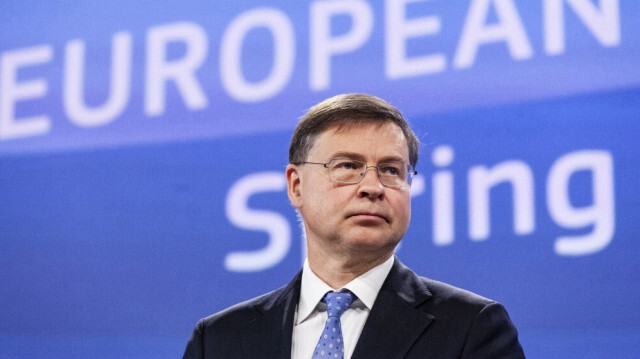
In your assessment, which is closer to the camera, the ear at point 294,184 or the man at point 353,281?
the man at point 353,281

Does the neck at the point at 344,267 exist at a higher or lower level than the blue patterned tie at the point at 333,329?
higher

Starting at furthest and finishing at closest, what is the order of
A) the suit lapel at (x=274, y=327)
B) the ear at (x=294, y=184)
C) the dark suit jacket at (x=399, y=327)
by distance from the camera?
the ear at (x=294, y=184), the suit lapel at (x=274, y=327), the dark suit jacket at (x=399, y=327)

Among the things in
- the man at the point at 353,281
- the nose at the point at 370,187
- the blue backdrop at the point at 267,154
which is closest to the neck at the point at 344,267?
the man at the point at 353,281

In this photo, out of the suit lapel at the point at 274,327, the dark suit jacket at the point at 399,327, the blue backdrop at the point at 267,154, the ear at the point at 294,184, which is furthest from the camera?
the blue backdrop at the point at 267,154

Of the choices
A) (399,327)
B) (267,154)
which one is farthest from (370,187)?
(267,154)

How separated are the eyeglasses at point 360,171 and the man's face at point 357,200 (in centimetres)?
1

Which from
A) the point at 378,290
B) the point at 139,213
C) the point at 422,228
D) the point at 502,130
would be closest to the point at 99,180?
the point at 139,213

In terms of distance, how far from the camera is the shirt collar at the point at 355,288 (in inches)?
79.7

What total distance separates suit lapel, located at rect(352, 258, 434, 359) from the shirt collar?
3 cm

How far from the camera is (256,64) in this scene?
3465 mm

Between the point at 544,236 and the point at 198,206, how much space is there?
4.24 feet

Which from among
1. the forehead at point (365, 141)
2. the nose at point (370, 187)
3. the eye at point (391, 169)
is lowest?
the nose at point (370, 187)

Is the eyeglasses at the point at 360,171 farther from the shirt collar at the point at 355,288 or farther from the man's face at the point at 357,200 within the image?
the shirt collar at the point at 355,288

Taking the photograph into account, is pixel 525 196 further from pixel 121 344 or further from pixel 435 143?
pixel 121 344
